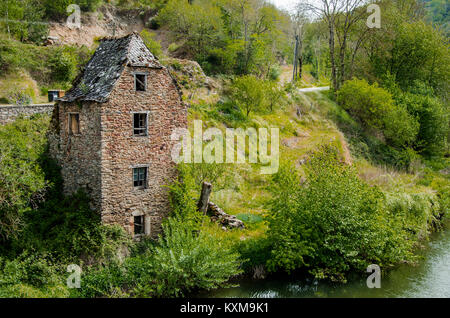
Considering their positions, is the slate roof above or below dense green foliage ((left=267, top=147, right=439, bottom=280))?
above

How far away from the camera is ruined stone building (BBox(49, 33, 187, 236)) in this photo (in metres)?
17.6

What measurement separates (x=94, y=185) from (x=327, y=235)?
11.1 m

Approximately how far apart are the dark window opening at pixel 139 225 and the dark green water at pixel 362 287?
Answer: 14.4 ft

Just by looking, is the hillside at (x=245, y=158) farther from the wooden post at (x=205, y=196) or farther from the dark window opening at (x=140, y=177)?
the wooden post at (x=205, y=196)

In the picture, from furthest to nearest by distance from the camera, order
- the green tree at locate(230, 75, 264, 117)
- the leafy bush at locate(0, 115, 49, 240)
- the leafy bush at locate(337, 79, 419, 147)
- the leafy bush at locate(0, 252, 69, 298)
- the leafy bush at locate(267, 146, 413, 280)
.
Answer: the leafy bush at locate(337, 79, 419, 147), the green tree at locate(230, 75, 264, 117), the leafy bush at locate(267, 146, 413, 280), the leafy bush at locate(0, 115, 49, 240), the leafy bush at locate(0, 252, 69, 298)

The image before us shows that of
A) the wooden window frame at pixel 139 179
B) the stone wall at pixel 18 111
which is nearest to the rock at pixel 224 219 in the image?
the wooden window frame at pixel 139 179

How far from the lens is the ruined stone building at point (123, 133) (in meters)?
17.6

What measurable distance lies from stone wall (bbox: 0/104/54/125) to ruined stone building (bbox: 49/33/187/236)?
14.4 ft

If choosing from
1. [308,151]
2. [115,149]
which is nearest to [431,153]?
[308,151]

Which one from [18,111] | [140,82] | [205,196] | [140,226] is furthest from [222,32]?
[140,226]

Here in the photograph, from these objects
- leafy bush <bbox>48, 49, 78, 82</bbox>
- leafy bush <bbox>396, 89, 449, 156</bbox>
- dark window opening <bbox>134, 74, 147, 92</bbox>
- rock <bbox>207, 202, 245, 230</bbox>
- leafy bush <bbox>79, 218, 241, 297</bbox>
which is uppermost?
leafy bush <bbox>48, 49, 78, 82</bbox>

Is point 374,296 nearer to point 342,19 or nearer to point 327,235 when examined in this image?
point 327,235

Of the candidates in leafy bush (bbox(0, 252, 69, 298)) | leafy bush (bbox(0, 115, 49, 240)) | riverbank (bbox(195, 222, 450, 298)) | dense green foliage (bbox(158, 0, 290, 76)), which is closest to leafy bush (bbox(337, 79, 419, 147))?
dense green foliage (bbox(158, 0, 290, 76))

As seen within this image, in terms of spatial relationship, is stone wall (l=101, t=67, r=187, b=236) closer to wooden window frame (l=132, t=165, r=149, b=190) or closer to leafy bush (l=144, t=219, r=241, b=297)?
wooden window frame (l=132, t=165, r=149, b=190)
